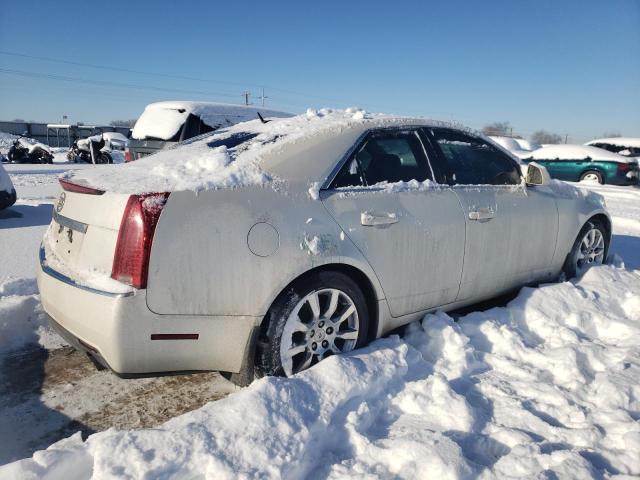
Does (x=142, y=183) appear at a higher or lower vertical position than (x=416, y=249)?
higher

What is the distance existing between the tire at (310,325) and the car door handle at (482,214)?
1.03m

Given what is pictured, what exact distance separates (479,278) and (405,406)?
4.40ft

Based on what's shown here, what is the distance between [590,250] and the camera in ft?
14.6

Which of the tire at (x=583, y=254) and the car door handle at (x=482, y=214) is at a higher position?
the car door handle at (x=482, y=214)

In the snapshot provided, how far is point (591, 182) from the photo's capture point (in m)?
14.6

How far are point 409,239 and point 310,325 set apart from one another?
Result: 805 mm

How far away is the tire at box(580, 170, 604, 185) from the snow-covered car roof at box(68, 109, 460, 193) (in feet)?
45.6

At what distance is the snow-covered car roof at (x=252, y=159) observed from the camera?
7.52 ft

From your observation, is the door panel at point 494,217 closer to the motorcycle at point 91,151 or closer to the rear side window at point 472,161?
the rear side window at point 472,161

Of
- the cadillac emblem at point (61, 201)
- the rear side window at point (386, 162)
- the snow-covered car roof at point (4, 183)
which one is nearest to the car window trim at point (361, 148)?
the rear side window at point (386, 162)

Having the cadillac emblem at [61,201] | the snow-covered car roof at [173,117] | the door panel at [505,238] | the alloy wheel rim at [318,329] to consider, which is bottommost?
the alloy wheel rim at [318,329]

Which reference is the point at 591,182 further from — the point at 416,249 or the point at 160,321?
→ the point at 160,321

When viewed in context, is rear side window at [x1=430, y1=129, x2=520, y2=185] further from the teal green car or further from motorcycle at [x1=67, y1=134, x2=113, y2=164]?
motorcycle at [x1=67, y1=134, x2=113, y2=164]

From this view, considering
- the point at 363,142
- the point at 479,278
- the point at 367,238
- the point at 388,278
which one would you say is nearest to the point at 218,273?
the point at 367,238
